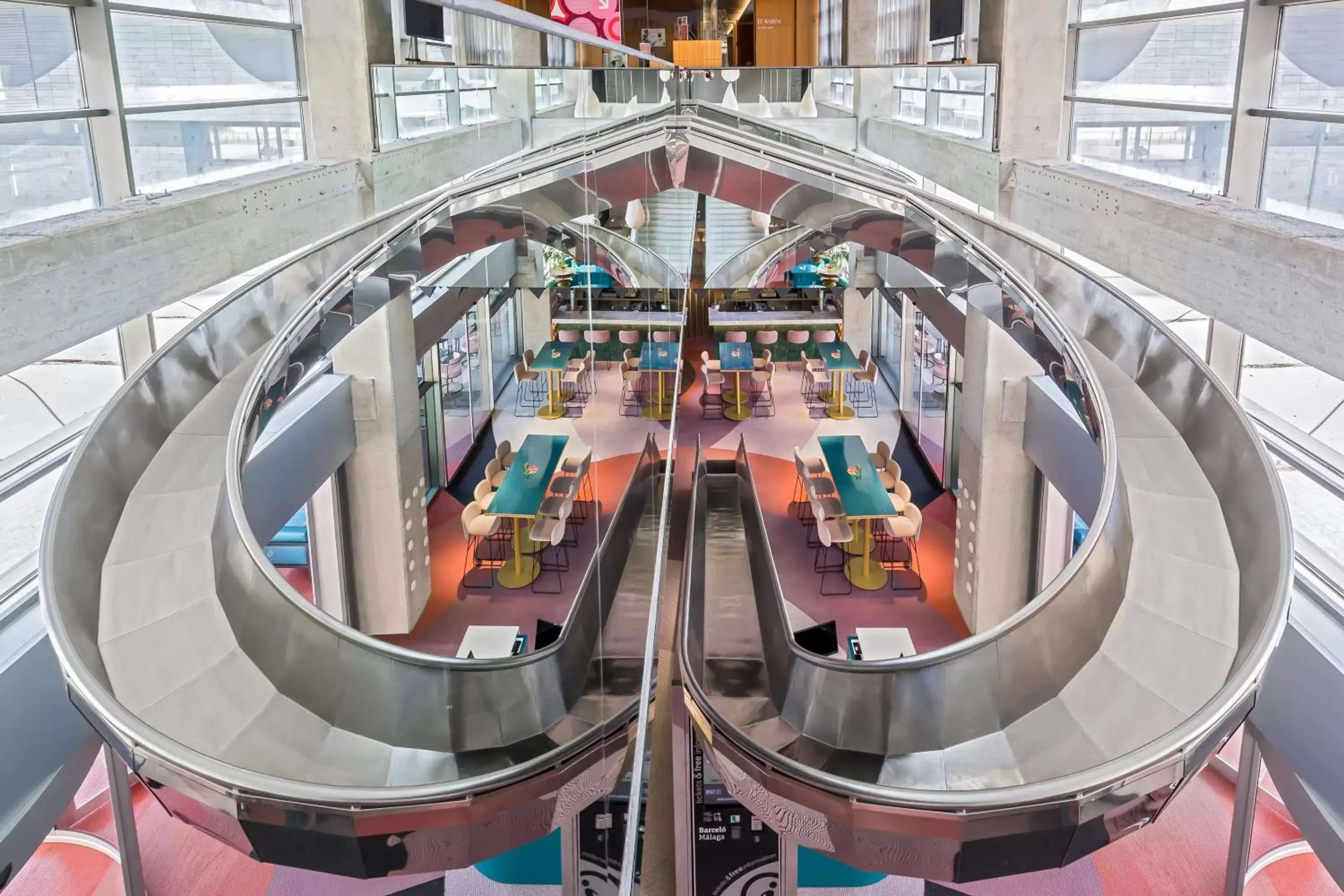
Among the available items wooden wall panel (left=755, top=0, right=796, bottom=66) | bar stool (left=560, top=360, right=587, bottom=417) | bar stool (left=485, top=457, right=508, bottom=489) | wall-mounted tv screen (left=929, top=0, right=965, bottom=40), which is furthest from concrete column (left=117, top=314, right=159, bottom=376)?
wooden wall panel (left=755, top=0, right=796, bottom=66)

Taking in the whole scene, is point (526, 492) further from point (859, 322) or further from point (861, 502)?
point (859, 322)

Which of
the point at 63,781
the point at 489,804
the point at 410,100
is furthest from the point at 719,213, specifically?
the point at 489,804

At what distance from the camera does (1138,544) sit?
3.96 metres

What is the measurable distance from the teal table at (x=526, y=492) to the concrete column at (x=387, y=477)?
594mm

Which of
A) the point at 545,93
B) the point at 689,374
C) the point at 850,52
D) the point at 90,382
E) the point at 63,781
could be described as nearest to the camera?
the point at 63,781

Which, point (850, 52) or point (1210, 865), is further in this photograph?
point (850, 52)

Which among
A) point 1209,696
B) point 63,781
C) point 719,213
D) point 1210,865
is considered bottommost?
point 1210,865

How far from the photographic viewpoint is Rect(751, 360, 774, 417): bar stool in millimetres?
15719

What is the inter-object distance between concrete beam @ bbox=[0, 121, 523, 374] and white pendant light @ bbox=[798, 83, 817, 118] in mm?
5142

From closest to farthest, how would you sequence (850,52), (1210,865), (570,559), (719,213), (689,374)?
(570,559) < (1210,865) < (719,213) < (689,374) < (850,52)

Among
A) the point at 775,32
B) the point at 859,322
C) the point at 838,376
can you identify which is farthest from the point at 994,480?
the point at 775,32

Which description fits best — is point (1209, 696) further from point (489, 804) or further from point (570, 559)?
point (570, 559)

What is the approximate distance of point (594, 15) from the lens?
4035 millimetres

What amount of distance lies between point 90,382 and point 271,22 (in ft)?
12.9
